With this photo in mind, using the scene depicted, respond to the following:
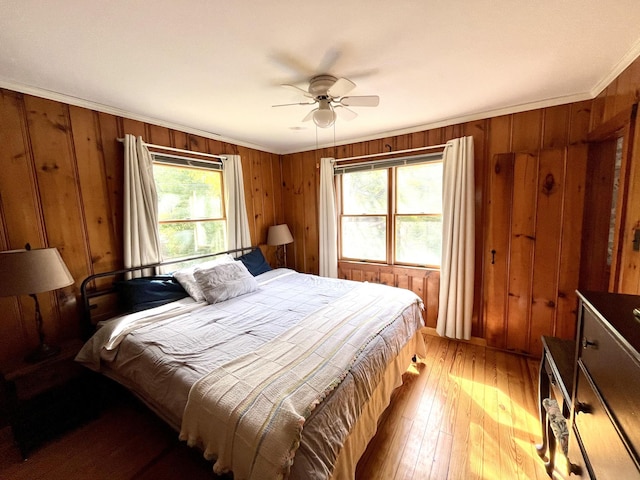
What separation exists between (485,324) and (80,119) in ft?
14.0

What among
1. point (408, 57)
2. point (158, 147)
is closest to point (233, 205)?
point (158, 147)

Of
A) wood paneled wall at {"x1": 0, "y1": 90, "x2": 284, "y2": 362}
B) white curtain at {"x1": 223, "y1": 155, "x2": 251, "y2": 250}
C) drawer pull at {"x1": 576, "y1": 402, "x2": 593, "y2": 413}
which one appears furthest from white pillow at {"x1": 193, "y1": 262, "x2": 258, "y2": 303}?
drawer pull at {"x1": 576, "y1": 402, "x2": 593, "y2": 413}

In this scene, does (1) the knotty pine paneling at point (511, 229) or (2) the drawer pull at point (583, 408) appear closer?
(2) the drawer pull at point (583, 408)

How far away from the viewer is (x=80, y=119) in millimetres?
2174

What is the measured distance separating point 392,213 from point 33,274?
3280 millimetres

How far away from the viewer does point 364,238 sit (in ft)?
12.0

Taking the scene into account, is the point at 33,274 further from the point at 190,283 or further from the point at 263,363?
the point at 263,363

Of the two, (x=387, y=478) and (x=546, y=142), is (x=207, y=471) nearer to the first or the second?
(x=387, y=478)

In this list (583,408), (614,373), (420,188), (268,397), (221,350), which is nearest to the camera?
(614,373)

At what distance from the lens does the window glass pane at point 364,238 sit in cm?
350

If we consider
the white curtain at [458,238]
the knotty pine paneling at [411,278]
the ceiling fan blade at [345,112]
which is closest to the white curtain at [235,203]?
the knotty pine paneling at [411,278]

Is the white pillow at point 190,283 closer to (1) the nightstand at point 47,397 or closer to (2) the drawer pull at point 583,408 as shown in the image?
(1) the nightstand at point 47,397

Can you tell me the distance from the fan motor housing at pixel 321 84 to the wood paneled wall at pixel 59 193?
1794 millimetres

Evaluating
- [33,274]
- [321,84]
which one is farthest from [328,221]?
[33,274]
